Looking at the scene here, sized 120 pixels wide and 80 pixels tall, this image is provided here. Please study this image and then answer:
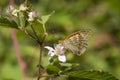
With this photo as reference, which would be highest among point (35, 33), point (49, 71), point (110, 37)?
point (110, 37)

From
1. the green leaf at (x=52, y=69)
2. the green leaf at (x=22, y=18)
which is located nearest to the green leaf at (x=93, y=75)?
the green leaf at (x=52, y=69)

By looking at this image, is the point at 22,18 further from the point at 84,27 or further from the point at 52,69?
the point at 84,27

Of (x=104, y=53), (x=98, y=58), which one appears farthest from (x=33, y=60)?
(x=104, y=53)

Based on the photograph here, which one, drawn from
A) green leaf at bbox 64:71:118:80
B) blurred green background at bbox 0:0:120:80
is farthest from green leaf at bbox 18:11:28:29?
blurred green background at bbox 0:0:120:80

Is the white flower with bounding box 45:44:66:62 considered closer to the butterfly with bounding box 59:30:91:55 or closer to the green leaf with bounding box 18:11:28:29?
the butterfly with bounding box 59:30:91:55

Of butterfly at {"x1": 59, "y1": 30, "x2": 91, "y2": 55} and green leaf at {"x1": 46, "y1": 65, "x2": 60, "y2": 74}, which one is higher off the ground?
butterfly at {"x1": 59, "y1": 30, "x2": 91, "y2": 55}

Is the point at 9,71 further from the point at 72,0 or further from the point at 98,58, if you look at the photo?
the point at 72,0
